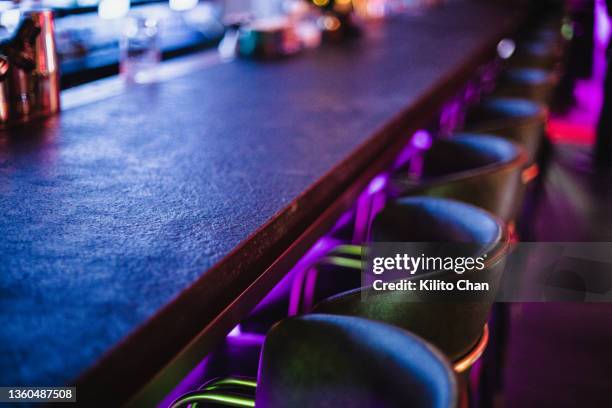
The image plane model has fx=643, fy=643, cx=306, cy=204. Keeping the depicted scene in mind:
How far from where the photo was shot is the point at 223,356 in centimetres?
157

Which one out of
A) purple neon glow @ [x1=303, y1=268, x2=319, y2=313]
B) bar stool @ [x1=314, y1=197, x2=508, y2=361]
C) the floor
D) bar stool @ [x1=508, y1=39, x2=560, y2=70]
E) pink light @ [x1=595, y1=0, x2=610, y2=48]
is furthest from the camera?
pink light @ [x1=595, y1=0, x2=610, y2=48]

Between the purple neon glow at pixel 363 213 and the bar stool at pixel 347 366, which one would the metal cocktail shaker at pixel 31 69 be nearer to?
the purple neon glow at pixel 363 213

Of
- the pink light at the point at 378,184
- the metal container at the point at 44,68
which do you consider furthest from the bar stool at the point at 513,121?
the metal container at the point at 44,68

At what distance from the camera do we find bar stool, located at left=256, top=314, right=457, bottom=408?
2.82 ft

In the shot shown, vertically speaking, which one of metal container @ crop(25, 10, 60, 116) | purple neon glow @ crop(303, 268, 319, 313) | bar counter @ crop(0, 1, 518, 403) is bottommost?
purple neon glow @ crop(303, 268, 319, 313)

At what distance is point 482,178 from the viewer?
1784mm

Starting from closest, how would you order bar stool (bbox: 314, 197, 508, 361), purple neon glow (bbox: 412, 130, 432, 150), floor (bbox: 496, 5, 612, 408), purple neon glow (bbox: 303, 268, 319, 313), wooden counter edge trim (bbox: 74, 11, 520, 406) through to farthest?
wooden counter edge trim (bbox: 74, 11, 520, 406) → bar stool (bbox: 314, 197, 508, 361) → purple neon glow (bbox: 303, 268, 319, 313) → floor (bbox: 496, 5, 612, 408) → purple neon glow (bbox: 412, 130, 432, 150)

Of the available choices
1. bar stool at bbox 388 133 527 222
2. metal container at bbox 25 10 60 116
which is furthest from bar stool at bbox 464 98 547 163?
metal container at bbox 25 10 60 116

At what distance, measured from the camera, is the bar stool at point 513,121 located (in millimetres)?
2436

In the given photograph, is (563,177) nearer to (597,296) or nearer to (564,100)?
(597,296)

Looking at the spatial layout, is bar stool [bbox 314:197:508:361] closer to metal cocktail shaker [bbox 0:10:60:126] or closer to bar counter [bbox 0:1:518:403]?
bar counter [bbox 0:1:518:403]

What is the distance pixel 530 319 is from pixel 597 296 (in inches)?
20.9


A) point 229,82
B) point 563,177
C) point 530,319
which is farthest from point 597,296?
point 229,82

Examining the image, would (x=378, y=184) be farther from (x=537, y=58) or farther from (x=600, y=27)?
(x=600, y=27)
